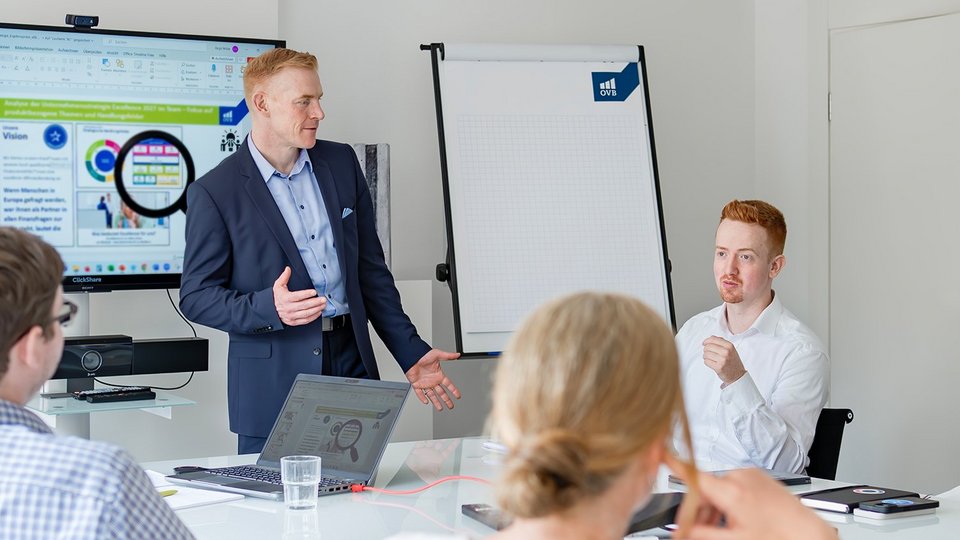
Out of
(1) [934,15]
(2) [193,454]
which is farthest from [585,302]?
(1) [934,15]

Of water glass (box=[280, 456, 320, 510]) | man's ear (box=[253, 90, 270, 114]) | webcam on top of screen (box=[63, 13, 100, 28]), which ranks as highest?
webcam on top of screen (box=[63, 13, 100, 28])

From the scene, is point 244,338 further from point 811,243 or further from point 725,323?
point 811,243

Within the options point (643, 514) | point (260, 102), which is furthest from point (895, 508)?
point (260, 102)

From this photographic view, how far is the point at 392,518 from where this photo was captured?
1.98m

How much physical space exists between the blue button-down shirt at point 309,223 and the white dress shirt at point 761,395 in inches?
37.2

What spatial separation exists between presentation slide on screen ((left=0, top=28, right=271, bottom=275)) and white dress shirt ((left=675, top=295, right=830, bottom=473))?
1607 mm

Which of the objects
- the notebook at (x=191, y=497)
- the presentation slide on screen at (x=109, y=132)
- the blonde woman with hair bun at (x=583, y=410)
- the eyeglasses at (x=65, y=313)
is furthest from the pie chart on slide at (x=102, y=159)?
the blonde woman with hair bun at (x=583, y=410)

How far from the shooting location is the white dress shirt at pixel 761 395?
2.56 meters

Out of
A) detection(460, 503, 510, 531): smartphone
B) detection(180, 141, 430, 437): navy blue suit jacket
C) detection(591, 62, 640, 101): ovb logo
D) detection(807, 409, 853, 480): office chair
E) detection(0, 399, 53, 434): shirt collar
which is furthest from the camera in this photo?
detection(591, 62, 640, 101): ovb logo

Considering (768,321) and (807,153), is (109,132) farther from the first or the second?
(807,153)

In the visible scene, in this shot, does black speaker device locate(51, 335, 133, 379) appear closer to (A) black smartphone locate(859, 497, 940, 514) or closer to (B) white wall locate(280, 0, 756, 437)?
(B) white wall locate(280, 0, 756, 437)

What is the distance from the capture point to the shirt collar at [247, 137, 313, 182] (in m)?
2.99

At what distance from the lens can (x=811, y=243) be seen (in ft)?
15.6

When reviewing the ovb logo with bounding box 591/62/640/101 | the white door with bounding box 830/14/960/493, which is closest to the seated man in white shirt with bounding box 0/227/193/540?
the ovb logo with bounding box 591/62/640/101
